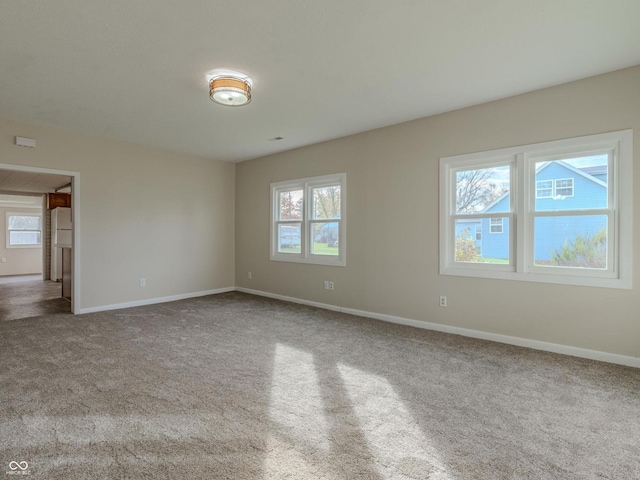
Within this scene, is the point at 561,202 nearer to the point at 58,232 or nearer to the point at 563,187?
the point at 563,187

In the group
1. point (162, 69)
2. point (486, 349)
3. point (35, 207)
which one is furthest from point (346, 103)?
point (35, 207)

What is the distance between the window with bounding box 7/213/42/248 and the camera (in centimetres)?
980

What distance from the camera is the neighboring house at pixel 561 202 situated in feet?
10.3

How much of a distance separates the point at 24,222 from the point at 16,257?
3.72ft

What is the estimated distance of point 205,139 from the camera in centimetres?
510

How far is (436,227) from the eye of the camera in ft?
13.3

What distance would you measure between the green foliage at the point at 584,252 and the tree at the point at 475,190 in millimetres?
827

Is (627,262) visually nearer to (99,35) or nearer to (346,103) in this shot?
(346,103)

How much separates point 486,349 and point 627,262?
1428 millimetres

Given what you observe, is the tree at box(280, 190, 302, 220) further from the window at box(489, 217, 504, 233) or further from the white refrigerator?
the white refrigerator

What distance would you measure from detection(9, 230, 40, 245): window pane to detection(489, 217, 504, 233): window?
12.3m

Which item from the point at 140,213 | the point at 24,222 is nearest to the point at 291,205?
the point at 140,213

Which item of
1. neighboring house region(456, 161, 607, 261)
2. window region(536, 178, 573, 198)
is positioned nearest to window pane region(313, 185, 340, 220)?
neighboring house region(456, 161, 607, 261)

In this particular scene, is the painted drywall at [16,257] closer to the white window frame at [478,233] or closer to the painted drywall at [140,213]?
the painted drywall at [140,213]
